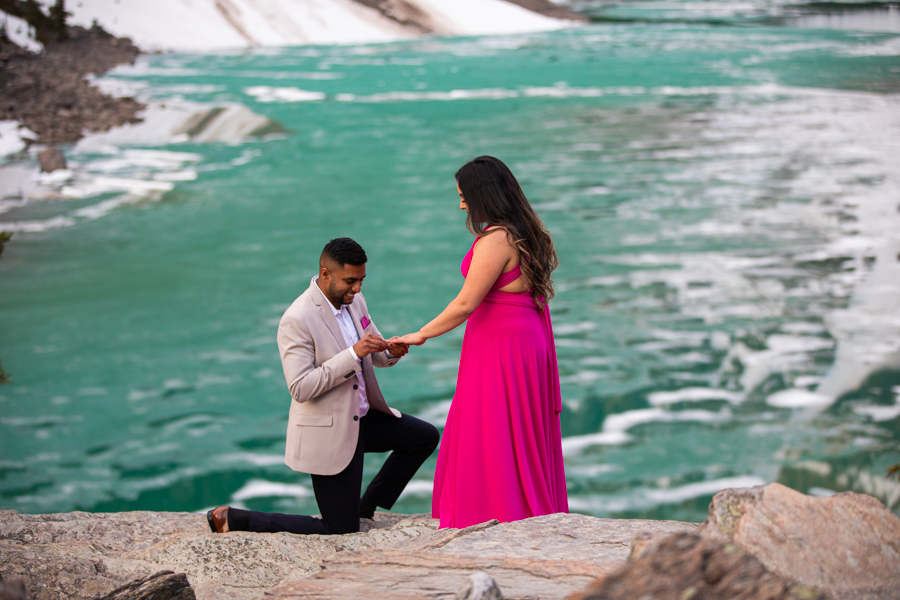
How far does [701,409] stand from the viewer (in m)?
6.50

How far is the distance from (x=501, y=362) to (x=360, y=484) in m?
0.84

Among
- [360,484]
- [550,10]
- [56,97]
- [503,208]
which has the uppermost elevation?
[550,10]

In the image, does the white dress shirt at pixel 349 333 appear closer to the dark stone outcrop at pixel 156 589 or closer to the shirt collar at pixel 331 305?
the shirt collar at pixel 331 305

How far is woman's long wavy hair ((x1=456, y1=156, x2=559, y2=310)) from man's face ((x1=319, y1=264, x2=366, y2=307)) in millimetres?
529

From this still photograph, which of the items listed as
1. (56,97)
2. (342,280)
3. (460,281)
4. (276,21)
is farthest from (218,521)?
(276,21)

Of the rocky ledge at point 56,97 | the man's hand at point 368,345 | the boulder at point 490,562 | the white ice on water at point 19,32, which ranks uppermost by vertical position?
the white ice on water at point 19,32

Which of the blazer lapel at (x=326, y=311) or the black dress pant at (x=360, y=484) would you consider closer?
the blazer lapel at (x=326, y=311)

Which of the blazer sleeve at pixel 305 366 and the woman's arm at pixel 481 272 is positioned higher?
the woman's arm at pixel 481 272

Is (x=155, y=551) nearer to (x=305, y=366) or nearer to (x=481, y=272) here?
(x=305, y=366)

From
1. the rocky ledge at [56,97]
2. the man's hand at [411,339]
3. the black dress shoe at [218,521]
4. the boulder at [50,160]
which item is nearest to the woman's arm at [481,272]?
the man's hand at [411,339]

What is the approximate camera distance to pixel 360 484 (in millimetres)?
3270

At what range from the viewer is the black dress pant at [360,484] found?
325 cm

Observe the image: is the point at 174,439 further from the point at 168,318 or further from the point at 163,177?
the point at 163,177

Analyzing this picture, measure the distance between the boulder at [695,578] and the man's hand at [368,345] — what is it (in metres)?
1.69
